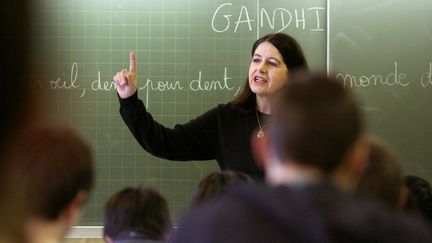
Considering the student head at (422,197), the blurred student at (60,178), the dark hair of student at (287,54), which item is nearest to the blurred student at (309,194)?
the blurred student at (60,178)

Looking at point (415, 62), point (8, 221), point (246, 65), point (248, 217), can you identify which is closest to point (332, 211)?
point (248, 217)

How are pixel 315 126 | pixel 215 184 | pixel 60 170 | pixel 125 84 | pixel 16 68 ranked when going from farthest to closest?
pixel 125 84 → pixel 215 184 → pixel 315 126 → pixel 60 170 → pixel 16 68

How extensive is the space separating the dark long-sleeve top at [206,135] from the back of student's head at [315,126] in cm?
122

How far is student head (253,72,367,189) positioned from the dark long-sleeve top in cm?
121

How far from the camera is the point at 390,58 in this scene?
343 centimetres

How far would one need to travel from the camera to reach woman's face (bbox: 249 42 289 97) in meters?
2.14

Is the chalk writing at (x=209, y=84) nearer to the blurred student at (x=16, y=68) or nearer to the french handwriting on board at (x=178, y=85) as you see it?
the french handwriting on board at (x=178, y=85)

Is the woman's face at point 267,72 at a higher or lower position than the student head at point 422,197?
higher

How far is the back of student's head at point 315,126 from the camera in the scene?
0.80 meters

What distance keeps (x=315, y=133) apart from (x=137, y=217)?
922mm

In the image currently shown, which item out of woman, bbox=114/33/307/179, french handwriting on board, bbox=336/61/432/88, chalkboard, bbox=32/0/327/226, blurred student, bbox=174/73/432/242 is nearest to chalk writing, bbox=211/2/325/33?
chalkboard, bbox=32/0/327/226

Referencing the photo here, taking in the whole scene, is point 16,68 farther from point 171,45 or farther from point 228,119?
point 171,45

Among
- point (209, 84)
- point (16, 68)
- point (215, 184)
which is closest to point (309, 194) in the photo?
point (16, 68)

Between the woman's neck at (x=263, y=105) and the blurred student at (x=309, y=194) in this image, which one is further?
the woman's neck at (x=263, y=105)
